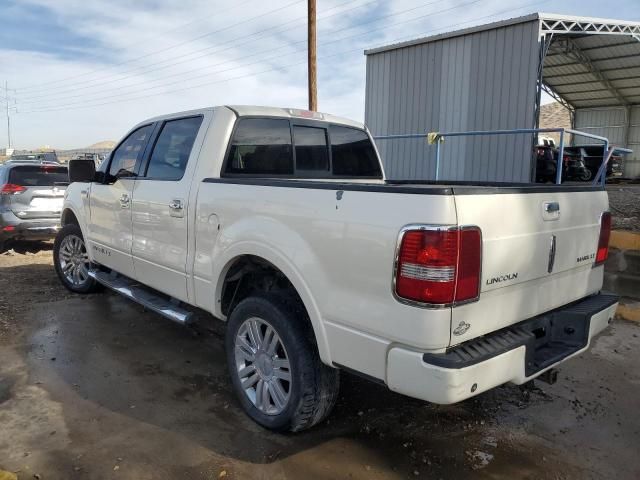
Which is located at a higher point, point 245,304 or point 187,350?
point 245,304

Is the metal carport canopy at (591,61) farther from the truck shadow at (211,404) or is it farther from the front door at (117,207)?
the truck shadow at (211,404)

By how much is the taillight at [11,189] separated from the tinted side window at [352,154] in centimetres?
634

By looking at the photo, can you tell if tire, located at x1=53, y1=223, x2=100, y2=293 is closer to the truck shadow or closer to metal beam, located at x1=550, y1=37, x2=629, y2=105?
the truck shadow

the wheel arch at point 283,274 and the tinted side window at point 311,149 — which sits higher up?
the tinted side window at point 311,149

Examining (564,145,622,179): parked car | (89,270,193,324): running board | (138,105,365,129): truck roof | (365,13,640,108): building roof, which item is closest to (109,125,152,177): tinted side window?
(138,105,365,129): truck roof

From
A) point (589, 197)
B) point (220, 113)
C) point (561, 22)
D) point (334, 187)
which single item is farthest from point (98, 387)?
point (561, 22)

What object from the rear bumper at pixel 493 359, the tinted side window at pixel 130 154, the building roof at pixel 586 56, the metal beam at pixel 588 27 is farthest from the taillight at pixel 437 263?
the metal beam at pixel 588 27

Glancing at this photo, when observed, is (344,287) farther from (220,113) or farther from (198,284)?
(220,113)

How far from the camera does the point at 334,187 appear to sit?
2586mm

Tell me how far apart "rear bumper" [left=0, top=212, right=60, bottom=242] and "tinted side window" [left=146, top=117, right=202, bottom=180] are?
5.08m

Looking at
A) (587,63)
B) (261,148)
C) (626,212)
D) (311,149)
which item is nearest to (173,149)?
(261,148)

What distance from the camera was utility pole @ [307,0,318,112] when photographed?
47.5 feet

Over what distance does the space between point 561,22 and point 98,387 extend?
453 inches

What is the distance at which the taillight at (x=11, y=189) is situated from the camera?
27.3 feet
